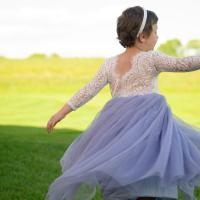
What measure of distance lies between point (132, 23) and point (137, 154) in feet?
3.30

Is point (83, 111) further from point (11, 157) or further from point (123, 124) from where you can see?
point (123, 124)

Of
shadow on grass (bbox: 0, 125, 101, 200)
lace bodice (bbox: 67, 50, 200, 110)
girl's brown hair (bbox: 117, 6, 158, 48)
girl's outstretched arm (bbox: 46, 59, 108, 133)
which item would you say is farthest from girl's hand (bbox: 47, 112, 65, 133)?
shadow on grass (bbox: 0, 125, 101, 200)

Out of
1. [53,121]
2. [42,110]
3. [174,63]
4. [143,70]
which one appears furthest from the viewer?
[42,110]

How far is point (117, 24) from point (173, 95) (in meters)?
23.3

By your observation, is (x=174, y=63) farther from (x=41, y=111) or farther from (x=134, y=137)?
(x=41, y=111)

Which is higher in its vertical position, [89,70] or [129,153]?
[129,153]

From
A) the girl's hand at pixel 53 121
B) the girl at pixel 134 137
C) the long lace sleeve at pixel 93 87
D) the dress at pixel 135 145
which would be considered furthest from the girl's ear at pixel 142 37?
the girl's hand at pixel 53 121

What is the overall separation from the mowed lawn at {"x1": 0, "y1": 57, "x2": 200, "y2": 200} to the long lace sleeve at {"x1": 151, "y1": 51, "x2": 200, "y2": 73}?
221 cm

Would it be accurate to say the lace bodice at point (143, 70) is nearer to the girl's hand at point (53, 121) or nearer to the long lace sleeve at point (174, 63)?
the long lace sleeve at point (174, 63)

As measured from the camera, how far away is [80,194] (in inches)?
191

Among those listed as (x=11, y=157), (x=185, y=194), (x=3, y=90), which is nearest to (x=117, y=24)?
(x=185, y=194)

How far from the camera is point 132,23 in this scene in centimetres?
464

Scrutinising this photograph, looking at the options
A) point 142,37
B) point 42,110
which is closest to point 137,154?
A: point 142,37

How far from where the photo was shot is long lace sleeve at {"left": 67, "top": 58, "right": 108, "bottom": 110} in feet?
15.8
